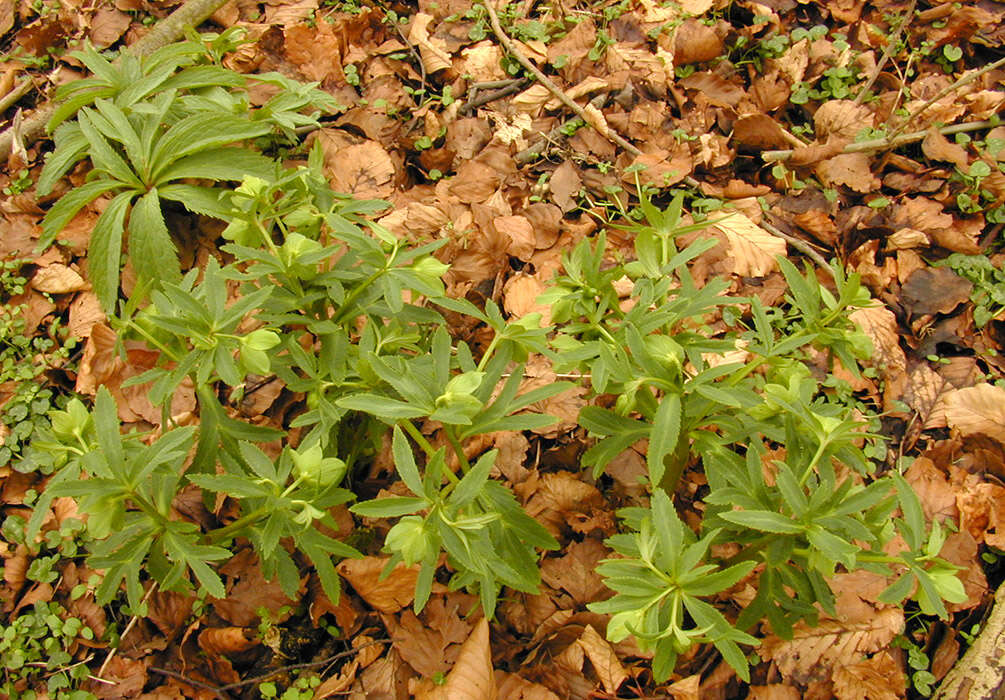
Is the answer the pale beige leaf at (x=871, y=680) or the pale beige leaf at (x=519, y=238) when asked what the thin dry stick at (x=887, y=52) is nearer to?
the pale beige leaf at (x=519, y=238)

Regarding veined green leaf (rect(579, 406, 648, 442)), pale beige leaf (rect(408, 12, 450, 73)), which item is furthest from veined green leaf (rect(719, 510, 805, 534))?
pale beige leaf (rect(408, 12, 450, 73))

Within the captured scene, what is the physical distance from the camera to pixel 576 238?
280 centimetres

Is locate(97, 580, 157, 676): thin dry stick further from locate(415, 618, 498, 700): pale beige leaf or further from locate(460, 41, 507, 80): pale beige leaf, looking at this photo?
locate(460, 41, 507, 80): pale beige leaf

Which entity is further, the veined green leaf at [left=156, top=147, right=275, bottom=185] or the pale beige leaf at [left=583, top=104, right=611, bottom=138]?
the pale beige leaf at [left=583, top=104, right=611, bottom=138]

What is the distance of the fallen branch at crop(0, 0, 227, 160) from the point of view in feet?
9.99

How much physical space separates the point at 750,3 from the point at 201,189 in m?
2.52

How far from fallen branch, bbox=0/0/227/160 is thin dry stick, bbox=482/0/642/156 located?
4.12ft

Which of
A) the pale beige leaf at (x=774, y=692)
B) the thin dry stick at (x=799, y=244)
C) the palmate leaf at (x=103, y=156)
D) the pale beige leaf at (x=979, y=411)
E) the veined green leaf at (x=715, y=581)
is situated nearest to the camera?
the veined green leaf at (x=715, y=581)

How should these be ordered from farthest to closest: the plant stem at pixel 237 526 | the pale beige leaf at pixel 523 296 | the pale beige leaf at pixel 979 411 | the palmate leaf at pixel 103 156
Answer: the pale beige leaf at pixel 523 296, the palmate leaf at pixel 103 156, the pale beige leaf at pixel 979 411, the plant stem at pixel 237 526

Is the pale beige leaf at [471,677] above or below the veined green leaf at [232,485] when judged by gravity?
below

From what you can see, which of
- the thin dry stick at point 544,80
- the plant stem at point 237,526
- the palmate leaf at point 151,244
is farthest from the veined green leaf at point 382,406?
the thin dry stick at point 544,80

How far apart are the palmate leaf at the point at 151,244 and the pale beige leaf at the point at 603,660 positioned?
1.82 metres

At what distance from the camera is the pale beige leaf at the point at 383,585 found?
2127mm

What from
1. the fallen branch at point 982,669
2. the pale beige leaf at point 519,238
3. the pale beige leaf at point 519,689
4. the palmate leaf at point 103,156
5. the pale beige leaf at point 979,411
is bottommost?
the pale beige leaf at point 519,689
